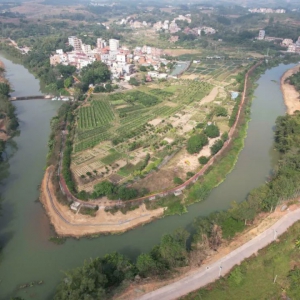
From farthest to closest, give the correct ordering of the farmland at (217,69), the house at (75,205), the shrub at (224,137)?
the farmland at (217,69)
the shrub at (224,137)
the house at (75,205)

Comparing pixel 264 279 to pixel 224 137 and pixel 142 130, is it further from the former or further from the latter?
pixel 142 130

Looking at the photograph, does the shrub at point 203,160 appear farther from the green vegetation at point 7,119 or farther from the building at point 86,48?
the building at point 86,48

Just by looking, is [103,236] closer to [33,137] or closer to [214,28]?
[33,137]

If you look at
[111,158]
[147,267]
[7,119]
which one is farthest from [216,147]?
[7,119]

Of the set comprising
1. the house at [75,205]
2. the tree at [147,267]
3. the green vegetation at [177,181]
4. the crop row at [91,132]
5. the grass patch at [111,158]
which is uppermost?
the tree at [147,267]

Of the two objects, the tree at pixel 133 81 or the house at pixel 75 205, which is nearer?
the house at pixel 75 205

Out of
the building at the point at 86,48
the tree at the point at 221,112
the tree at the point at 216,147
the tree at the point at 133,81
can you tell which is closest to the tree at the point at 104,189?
the tree at the point at 216,147

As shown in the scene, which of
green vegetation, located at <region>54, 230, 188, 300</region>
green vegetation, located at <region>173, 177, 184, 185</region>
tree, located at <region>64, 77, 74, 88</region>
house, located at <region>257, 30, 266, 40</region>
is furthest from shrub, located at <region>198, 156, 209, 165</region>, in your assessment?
house, located at <region>257, 30, 266, 40</region>
